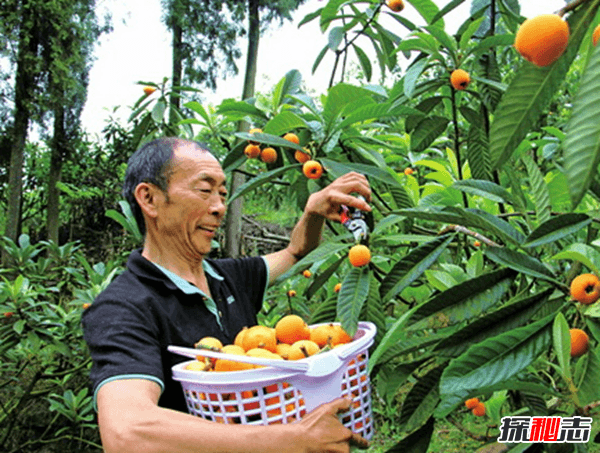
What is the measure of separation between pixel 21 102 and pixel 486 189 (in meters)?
6.92

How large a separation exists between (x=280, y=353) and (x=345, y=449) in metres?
0.22

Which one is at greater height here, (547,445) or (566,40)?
(566,40)

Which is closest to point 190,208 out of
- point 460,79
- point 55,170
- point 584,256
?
point 460,79

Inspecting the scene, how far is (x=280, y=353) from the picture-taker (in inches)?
44.3

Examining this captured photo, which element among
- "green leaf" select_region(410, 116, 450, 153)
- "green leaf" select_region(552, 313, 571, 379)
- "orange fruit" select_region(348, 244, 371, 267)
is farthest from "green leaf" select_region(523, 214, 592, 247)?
"green leaf" select_region(410, 116, 450, 153)

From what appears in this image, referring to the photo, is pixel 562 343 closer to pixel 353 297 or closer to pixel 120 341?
pixel 353 297

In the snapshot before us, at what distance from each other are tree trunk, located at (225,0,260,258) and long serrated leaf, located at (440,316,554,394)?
4336mm

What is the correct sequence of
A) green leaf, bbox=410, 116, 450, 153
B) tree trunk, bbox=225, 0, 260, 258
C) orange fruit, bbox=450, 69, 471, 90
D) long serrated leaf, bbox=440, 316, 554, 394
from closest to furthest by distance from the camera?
long serrated leaf, bbox=440, 316, 554, 394 < orange fruit, bbox=450, 69, 471, 90 < green leaf, bbox=410, 116, 450, 153 < tree trunk, bbox=225, 0, 260, 258

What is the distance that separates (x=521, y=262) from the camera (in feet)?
2.91

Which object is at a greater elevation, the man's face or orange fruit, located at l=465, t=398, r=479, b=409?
the man's face

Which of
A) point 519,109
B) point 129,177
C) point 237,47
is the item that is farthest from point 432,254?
point 237,47

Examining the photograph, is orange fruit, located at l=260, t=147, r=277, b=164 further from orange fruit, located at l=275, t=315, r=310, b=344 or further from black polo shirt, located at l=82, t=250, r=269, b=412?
orange fruit, located at l=275, t=315, r=310, b=344

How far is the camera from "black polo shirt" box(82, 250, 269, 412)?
1150mm

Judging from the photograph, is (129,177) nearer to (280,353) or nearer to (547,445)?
(280,353)
